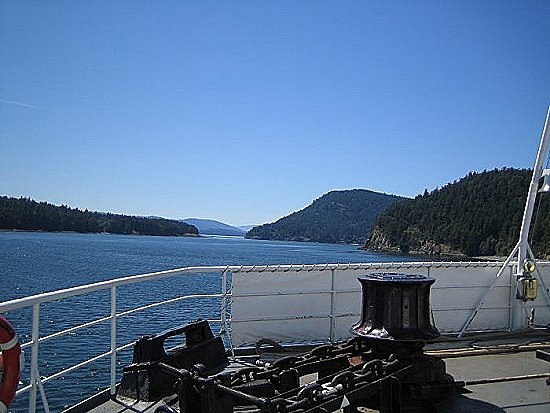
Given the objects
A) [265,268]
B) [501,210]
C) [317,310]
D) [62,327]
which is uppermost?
[501,210]

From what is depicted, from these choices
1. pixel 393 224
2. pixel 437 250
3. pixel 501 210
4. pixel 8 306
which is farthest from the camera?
pixel 393 224

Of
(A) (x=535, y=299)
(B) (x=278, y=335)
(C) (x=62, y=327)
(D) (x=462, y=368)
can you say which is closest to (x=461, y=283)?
(A) (x=535, y=299)

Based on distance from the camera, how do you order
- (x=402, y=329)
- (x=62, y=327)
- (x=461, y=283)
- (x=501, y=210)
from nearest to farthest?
(x=402, y=329) < (x=461, y=283) < (x=62, y=327) < (x=501, y=210)

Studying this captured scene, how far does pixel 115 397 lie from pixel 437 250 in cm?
9270

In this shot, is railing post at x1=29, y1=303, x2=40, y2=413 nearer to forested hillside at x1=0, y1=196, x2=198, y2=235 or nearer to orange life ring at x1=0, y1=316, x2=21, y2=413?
orange life ring at x1=0, y1=316, x2=21, y2=413

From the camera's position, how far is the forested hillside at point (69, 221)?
93625 millimetres

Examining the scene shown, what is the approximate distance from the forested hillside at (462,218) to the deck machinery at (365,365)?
6695cm

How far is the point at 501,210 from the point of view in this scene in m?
80.8

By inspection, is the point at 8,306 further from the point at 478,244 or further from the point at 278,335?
the point at 478,244

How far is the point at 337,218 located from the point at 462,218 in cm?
8465

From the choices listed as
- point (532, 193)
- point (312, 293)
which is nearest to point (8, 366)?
point (312, 293)

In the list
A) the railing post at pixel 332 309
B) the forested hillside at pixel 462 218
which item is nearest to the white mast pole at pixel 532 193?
the railing post at pixel 332 309

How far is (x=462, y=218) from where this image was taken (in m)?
90.9

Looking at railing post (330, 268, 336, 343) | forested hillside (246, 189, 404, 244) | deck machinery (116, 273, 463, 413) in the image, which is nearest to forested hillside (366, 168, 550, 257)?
forested hillside (246, 189, 404, 244)
